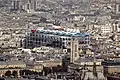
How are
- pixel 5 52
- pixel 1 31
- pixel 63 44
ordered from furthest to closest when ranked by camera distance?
pixel 1 31
pixel 63 44
pixel 5 52

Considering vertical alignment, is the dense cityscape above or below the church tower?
below

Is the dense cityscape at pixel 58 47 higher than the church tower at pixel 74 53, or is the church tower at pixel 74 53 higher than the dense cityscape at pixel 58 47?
the church tower at pixel 74 53

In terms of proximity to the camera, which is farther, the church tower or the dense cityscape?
the church tower

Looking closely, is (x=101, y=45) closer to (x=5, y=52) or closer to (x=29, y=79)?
(x=5, y=52)

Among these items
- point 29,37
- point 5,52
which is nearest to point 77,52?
point 5,52

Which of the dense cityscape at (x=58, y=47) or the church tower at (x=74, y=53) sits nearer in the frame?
the dense cityscape at (x=58, y=47)

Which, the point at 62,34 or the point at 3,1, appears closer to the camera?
the point at 62,34

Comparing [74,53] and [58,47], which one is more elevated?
[74,53]

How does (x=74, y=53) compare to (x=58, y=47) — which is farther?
(x=58, y=47)
